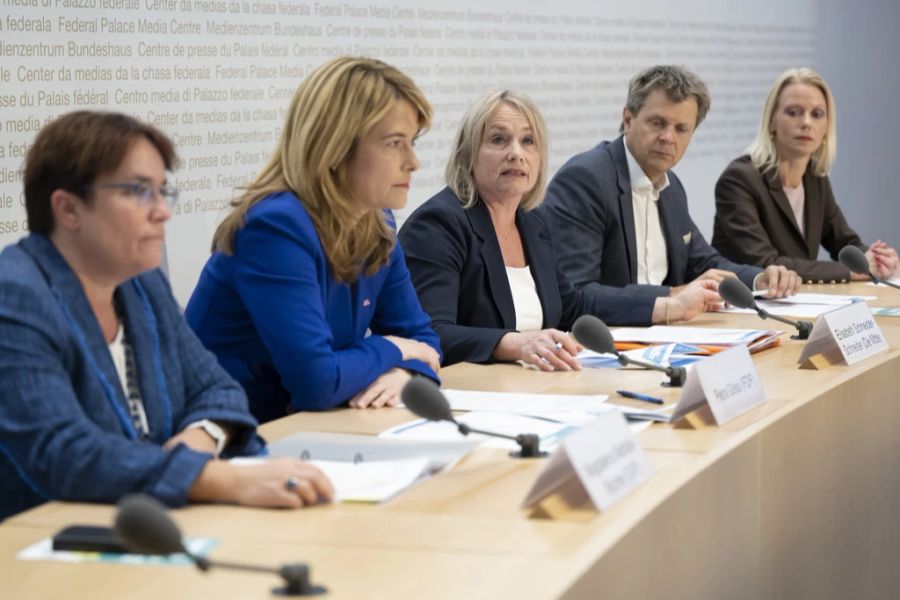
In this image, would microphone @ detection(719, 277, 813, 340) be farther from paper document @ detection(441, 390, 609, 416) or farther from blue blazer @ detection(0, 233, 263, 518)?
blue blazer @ detection(0, 233, 263, 518)

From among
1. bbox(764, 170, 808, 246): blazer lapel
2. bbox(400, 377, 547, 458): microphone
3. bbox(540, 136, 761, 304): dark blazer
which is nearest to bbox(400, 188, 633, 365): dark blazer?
bbox(540, 136, 761, 304): dark blazer

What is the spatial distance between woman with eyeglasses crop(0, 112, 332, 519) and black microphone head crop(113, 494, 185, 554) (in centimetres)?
43

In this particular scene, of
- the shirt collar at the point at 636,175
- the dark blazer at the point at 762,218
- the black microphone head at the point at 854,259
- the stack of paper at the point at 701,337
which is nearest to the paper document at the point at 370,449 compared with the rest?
the stack of paper at the point at 701,337

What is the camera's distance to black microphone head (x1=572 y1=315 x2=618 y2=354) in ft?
8.91

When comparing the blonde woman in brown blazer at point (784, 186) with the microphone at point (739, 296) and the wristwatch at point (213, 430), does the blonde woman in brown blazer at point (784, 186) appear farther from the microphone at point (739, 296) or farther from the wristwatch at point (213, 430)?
the wristwatch at point (213, 430)

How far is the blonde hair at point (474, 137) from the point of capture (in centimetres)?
349

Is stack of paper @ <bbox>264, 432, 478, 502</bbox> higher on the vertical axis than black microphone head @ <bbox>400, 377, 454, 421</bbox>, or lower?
lower

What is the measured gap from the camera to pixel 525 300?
354cm

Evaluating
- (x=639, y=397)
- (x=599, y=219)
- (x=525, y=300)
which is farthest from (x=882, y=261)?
(x=639, y=397)

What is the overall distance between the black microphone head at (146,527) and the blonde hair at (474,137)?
Answer: 2.15 metres

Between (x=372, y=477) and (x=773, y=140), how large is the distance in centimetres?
350

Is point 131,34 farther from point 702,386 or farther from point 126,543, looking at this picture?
point 126,543

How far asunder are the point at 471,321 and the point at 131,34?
1.10 metres

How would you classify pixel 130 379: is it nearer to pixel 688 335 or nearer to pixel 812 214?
pixel 688 335
